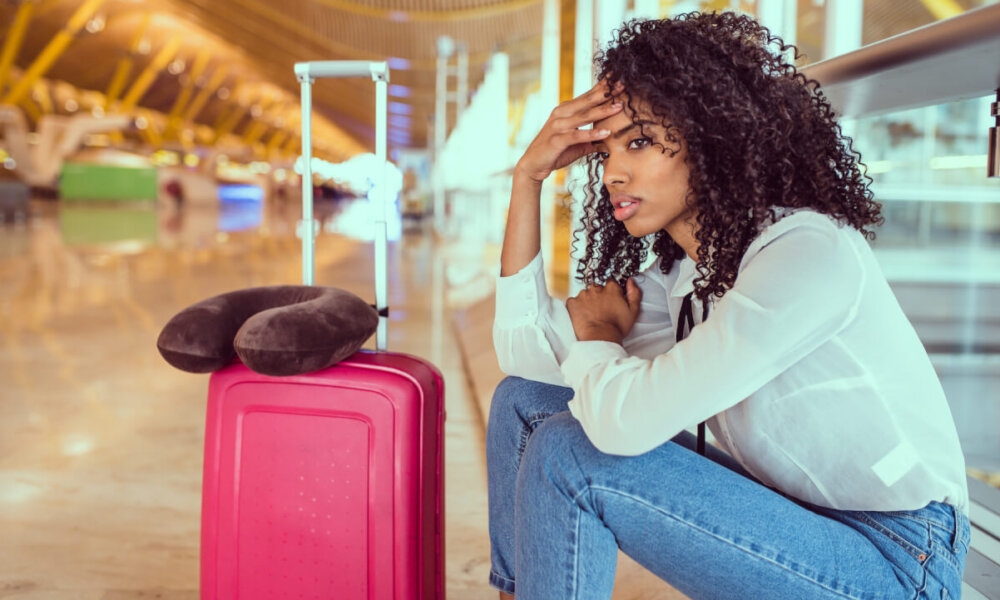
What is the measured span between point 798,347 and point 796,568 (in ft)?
0.91

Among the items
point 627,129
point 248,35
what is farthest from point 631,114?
point 248,35

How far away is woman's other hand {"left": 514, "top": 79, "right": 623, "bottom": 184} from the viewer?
3.81ft

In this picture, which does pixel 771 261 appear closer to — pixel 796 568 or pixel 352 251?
pixel 796 568

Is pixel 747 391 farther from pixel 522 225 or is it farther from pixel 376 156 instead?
pixel 376 156

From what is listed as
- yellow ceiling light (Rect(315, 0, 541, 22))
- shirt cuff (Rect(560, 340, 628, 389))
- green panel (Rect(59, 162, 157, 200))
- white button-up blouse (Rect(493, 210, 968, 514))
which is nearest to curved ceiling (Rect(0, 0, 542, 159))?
yellow ceiling light (Rect(315, 0, 541, 22))

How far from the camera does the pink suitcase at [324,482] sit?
4.32 feet

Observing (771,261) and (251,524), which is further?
(251,524)

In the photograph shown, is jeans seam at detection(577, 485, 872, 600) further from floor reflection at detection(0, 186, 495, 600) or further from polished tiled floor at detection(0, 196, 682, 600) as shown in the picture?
floor reflection at detection(0, 186, 495, 600)

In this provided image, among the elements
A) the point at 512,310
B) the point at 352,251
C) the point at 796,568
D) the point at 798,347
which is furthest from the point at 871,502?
the point at 352,251

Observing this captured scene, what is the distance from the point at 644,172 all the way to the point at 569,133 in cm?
16

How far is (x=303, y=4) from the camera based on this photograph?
39.6 metres

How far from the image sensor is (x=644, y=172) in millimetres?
1152

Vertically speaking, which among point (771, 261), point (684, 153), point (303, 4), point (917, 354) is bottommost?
point (917, 354)

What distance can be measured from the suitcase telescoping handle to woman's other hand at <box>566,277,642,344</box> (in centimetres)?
38
